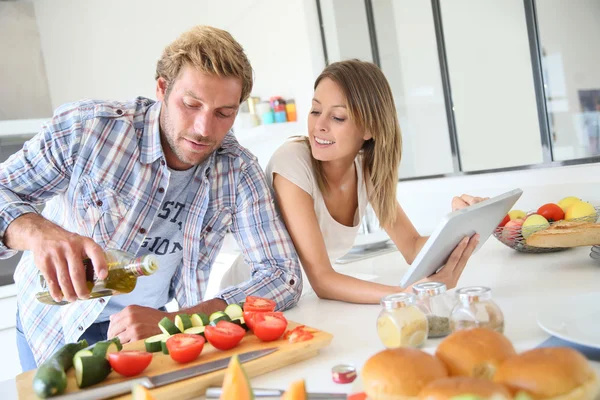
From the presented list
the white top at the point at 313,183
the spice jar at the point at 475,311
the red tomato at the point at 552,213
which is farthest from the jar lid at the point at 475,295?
the red tomato at the point at 552,213

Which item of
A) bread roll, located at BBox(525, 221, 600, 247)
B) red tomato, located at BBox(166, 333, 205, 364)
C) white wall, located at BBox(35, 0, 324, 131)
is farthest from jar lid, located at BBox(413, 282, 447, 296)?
white wall, located at BBox(35, 0, 324, 131)

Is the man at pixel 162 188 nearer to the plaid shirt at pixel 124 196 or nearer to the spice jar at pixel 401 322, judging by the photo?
the plaid shirt at pixel 124 196

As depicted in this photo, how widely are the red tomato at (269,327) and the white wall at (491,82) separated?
13.3 feet

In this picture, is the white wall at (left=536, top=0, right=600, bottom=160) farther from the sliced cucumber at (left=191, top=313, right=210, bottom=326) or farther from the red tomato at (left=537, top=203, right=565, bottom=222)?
the sliced cucumber at (left=191, top=313, right=210, bottom=326)

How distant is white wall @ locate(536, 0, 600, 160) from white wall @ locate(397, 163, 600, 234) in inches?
59.6

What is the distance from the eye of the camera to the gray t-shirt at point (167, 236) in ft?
4.92

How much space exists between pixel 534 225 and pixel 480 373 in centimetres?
110

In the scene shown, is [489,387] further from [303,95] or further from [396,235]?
[303,95]

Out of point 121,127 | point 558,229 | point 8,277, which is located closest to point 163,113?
point 121,127

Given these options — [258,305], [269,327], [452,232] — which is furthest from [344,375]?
[452,232]

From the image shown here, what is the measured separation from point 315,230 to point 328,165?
12.8 inches

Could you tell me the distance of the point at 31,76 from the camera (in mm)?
3814

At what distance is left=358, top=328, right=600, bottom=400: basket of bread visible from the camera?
48 centimetres

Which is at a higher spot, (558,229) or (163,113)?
(163,113)
